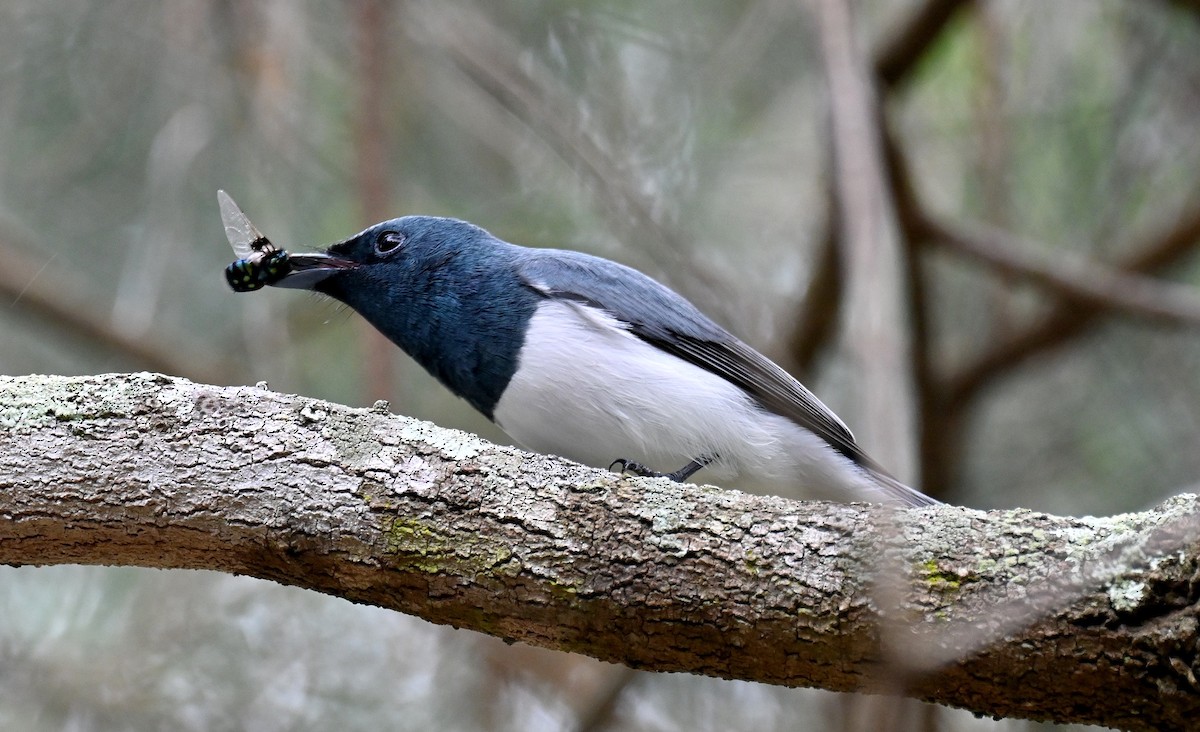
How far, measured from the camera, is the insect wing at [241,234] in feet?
13.3

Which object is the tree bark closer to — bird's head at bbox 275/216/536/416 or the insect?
bird's head at bbox 275/216/536/416

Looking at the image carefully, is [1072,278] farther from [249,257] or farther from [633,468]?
[249,257]

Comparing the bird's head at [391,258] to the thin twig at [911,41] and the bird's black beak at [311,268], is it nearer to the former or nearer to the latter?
the bird's black beak at [311,268]

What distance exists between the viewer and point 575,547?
2701 millimetres

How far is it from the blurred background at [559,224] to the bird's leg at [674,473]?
50.7 inches

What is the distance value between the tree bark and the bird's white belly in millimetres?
899

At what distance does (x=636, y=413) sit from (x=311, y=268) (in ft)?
4.24

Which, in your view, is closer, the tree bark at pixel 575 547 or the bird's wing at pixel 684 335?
the tree bark at pixel 575 547

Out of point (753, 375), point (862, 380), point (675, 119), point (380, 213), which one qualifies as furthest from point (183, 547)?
point (675, 119)

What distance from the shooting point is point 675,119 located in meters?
6.24

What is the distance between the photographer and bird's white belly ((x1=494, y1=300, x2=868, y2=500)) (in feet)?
12.2

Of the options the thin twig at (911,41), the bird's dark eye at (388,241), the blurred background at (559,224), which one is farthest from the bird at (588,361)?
the thin twig at (911,41)

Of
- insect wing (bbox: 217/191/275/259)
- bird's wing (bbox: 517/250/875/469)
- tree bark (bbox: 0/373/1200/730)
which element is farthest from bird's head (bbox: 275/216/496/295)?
tree bark (bbox: 0/373/1200/730)

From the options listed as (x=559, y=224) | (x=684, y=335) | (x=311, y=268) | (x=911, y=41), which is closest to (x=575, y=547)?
(x=684, y=335)
